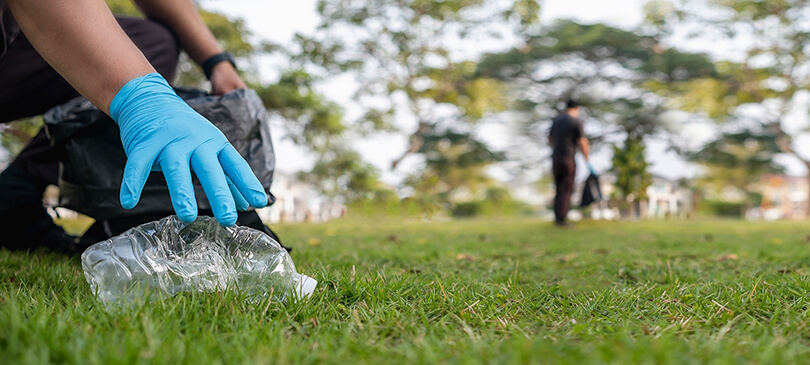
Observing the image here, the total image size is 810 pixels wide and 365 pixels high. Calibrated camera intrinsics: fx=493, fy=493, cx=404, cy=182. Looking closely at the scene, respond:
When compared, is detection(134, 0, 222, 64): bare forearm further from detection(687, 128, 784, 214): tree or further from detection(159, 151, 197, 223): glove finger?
detection(687, 128, 784, 214): tree

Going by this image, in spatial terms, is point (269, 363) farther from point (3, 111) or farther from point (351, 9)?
point (351, 9)

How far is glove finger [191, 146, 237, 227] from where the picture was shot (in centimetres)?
116

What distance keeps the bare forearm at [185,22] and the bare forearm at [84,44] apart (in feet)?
2.79

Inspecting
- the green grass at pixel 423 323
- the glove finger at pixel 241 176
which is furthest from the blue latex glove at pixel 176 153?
the green grass at pixel 423 323

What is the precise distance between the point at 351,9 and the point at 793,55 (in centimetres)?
1500

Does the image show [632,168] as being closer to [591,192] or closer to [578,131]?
[591,192]

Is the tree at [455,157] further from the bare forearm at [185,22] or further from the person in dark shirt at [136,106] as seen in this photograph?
the person in dark shirt at [136,106]

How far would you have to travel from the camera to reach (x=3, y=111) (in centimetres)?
200

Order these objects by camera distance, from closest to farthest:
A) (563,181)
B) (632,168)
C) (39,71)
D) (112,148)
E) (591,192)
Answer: (112,148) < (39,71) < (563,181) < (591,192) < (632,168)

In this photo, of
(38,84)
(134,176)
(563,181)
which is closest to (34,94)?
(38,84)

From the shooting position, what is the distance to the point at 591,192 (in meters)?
7.42

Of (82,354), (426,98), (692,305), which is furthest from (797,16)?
(82,354)

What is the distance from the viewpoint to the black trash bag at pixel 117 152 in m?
1.62

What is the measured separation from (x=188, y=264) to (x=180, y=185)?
20cm
